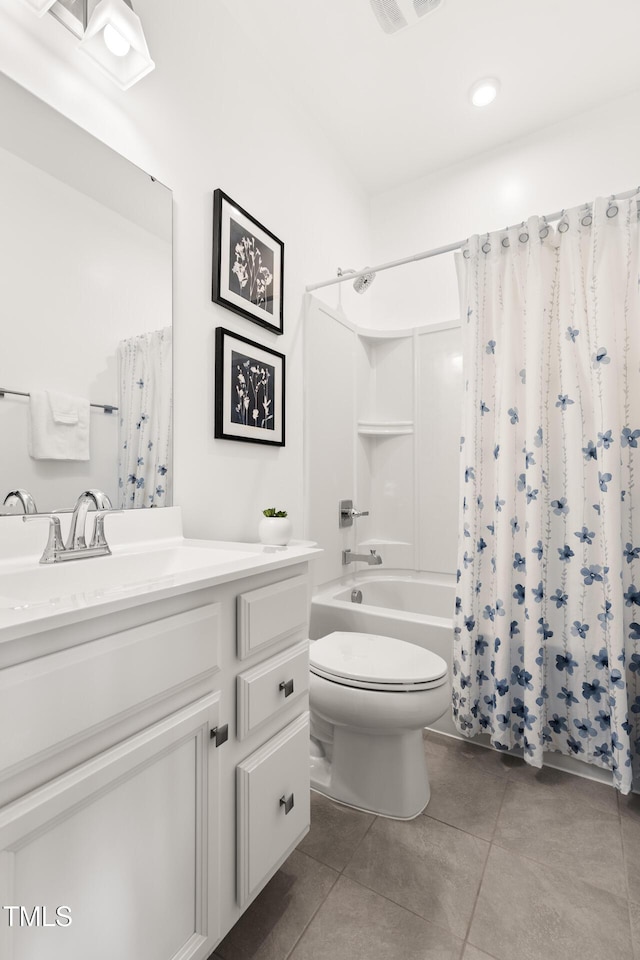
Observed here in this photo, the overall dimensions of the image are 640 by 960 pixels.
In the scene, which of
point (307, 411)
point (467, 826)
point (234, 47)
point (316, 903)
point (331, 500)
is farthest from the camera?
point (331, 500)

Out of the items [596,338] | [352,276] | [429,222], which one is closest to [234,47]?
[352,276]

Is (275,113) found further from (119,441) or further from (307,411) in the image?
(119,441)

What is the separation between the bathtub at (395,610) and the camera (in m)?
1.89

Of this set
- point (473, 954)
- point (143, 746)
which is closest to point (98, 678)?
point (143, 746)

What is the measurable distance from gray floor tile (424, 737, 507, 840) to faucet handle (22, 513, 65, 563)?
135 centimetres

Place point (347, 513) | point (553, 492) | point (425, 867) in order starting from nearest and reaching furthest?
point (425, 867) < point (553, 492) < point (347, 513)

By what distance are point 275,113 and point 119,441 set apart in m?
1.65

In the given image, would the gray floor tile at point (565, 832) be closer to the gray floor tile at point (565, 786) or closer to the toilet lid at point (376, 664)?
the gray floor tile at point (565, 786)

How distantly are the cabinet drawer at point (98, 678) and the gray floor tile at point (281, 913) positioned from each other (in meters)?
0.70

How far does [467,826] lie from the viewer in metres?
1.40

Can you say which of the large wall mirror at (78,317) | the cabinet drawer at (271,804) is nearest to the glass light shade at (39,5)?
the large wall mirror at (78,317)

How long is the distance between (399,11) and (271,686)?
7.50 ft

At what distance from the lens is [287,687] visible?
1.06m

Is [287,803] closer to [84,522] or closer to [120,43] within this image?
[84,522]
